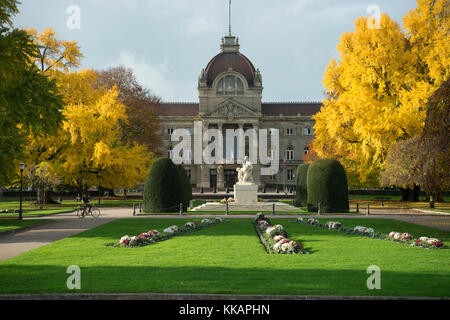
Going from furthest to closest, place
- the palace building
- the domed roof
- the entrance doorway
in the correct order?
the domed roof < the palace building < the entrance doorway

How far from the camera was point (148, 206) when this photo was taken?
26.9 meters

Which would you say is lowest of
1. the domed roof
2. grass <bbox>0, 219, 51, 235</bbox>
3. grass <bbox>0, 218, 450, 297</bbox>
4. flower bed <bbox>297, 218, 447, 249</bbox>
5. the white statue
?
grass <bbox>0, 219, 51, 235</bbox>

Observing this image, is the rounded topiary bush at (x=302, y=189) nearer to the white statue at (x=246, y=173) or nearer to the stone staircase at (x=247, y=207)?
the stone staircase at (x=247, y=207)

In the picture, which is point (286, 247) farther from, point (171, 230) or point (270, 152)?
point (270, 152)

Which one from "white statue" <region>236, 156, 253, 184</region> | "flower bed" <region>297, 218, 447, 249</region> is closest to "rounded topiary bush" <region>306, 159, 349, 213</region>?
"flower bed" <region>297, 218, 447, 249</region>

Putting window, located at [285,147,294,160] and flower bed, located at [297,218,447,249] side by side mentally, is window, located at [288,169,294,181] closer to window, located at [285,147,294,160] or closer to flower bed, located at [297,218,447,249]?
window, located at [285,147,294,160]

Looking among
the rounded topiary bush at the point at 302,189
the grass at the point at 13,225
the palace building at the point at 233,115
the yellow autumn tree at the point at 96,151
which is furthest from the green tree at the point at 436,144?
the palace building at the point at 233,115

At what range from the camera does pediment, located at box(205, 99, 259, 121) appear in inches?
3017

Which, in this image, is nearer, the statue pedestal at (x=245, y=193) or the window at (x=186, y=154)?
the statue pedestal at (x=245, y=193)

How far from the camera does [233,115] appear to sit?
7669 centimetres

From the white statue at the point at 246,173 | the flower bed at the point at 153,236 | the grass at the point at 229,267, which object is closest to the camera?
the grass at the point at 229,267

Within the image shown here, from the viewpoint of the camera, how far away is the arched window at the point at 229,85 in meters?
78.4

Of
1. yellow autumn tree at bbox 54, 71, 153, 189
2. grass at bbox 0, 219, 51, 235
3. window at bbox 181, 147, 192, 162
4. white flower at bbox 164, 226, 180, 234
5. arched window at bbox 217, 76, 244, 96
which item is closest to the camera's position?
white flower at bbox 164, 226, 180, 234

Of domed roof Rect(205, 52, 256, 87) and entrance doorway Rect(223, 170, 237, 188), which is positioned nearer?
entrance doorway Rect(223, 170, 237, 188)
